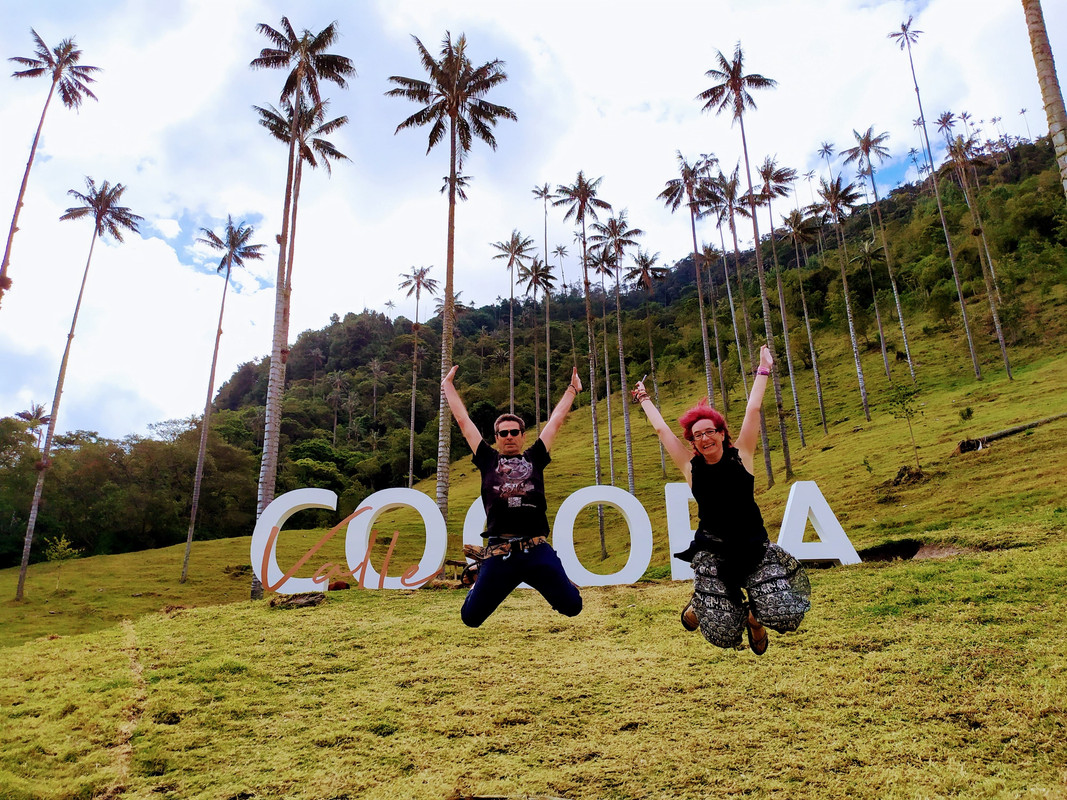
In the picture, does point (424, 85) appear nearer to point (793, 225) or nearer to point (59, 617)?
point (59, 617)

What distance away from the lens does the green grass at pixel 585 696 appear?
221 inches

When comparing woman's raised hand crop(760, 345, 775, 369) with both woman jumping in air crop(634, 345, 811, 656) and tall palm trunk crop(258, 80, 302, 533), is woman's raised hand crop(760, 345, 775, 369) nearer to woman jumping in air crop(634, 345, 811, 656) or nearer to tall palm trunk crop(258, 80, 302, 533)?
woman jumping in air crop(634, 345, 811, 656)

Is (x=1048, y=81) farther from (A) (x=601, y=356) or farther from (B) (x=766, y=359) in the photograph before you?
(A) (x=601, y=356)

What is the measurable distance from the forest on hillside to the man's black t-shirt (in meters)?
25.0

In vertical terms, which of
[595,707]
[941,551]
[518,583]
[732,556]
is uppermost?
[732,556]

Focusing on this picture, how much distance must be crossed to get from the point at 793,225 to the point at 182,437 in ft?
155

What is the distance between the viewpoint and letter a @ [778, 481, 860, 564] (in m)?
13.2

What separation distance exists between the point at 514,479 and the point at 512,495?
0.39 feet

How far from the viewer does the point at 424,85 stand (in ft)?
68.2

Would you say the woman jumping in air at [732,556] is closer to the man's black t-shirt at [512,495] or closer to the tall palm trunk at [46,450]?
the man's black t-shirt at [512,495]

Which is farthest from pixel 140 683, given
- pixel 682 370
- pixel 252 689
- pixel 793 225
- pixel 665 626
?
pixel 682 370

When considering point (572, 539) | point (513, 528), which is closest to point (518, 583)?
point (513, 528)

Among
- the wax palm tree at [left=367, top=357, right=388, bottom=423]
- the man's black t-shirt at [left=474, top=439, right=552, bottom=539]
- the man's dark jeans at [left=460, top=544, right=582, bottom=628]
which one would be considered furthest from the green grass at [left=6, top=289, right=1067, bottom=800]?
the wax palm tree at [left=367, top=357, right=388, bottom=423]

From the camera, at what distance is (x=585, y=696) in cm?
774
